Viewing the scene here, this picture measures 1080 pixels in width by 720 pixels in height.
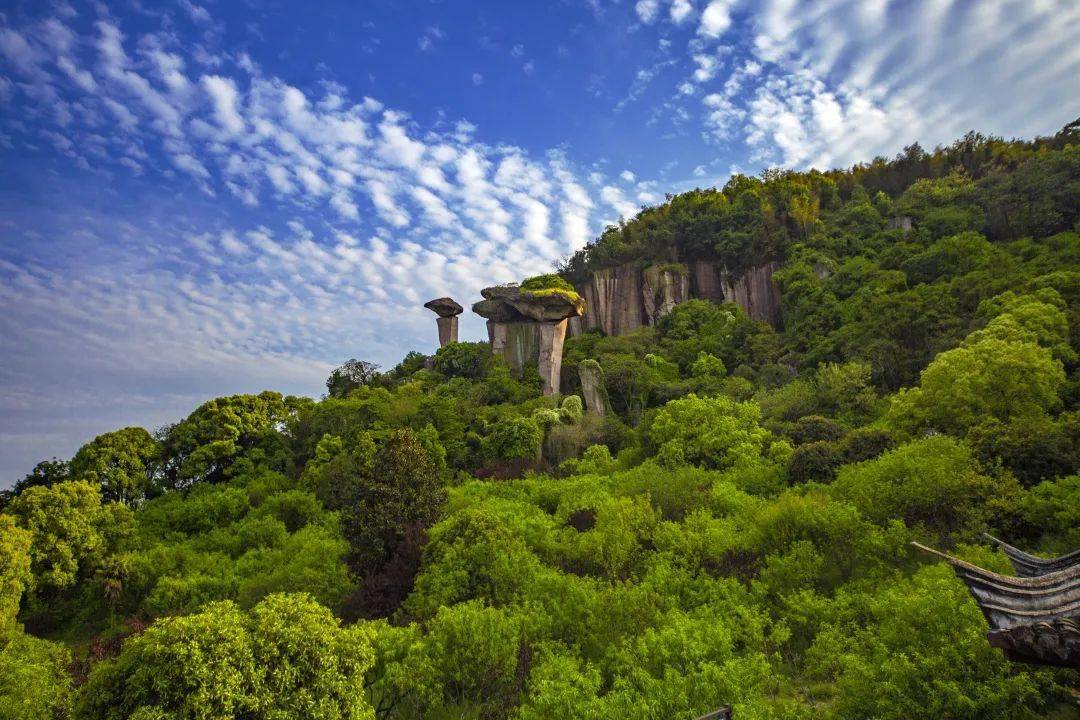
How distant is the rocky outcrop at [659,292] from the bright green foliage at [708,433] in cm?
2834

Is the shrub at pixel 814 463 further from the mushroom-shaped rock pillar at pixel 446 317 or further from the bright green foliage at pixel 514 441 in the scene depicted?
the mushroom-shaped rock pillar at pixel 446 317

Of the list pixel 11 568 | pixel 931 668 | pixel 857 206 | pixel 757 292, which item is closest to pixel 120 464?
pixel 11 568

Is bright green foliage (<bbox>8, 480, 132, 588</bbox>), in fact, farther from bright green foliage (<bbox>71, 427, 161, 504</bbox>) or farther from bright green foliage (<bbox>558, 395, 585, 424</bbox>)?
bright green foliage (<bbox>558, 395, 585, 424</bbox>)

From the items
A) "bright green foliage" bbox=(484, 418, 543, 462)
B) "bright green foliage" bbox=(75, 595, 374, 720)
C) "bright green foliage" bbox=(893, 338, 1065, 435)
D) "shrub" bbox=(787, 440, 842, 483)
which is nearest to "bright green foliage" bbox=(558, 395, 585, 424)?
"bright green foliage" bbox=(484, 418, 543, 462)

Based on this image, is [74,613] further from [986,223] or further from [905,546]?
[986,223]

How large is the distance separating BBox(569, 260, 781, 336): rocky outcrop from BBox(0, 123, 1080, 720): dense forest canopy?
7005 millimetres

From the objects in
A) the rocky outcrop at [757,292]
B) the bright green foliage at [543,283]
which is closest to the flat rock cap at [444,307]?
the bright green foliage at [543,283]

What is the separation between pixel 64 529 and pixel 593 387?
3143 cm

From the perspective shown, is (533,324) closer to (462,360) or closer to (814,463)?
(462,360)

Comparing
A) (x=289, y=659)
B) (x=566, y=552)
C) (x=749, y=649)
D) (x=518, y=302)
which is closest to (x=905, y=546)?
(x=749, y=649)

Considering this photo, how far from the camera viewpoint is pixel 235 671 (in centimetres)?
899

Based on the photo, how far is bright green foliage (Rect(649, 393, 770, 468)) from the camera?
1080 inches

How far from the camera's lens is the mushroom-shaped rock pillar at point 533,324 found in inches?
1880

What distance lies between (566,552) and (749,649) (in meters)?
7.90
